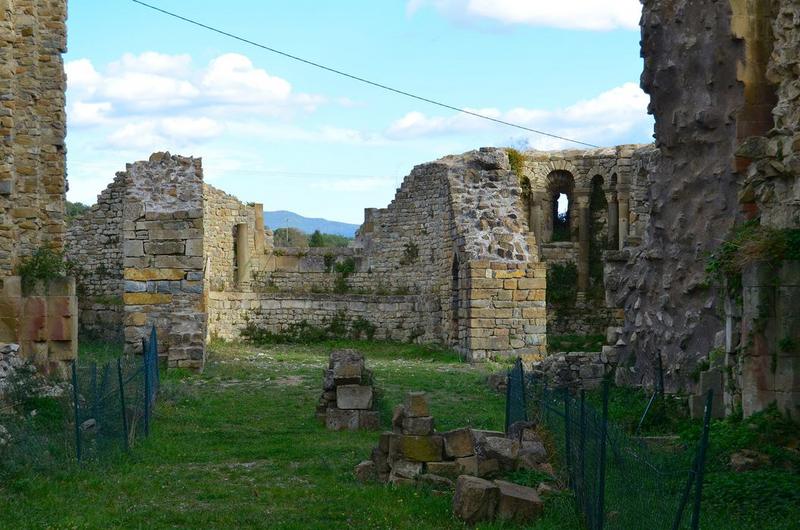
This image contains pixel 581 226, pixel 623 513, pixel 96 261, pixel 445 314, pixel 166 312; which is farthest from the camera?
pixel 581 226

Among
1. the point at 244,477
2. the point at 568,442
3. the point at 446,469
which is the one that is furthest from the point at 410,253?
the point at 568,442

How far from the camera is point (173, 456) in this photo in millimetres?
11586

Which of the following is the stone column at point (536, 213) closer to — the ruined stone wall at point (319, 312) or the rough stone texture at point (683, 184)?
the ruined stone wall at point (319, 312)

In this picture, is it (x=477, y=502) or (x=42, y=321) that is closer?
(x=477, y=502)

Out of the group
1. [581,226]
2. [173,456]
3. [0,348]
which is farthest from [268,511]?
[581,226]

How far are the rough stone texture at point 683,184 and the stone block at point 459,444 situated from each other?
4779mm

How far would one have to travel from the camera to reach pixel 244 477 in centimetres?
1067

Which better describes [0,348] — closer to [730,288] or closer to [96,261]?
[730,288]

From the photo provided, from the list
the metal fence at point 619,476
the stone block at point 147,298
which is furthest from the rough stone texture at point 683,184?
the stone block at point 147,298

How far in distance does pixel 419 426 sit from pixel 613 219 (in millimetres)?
21952

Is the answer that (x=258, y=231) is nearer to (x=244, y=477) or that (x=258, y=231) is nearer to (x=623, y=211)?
(x=623, y=211)

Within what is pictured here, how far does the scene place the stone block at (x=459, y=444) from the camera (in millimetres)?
9883

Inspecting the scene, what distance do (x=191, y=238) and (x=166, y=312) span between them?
4.70 ft

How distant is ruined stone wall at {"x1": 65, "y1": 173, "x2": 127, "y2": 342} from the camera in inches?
1075
